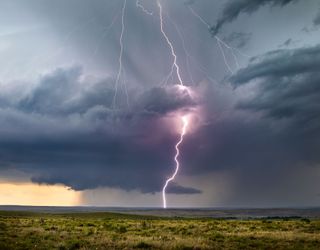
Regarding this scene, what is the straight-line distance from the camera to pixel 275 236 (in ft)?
89.6

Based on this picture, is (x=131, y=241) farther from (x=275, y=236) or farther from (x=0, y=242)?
(x=275, y=236)

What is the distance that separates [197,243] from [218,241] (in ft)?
9.30

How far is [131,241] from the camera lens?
78.5 ft

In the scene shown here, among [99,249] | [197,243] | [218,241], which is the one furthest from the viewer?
[218,241]

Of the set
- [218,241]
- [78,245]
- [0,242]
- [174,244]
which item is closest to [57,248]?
[78,245]

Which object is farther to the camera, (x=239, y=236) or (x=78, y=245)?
(x=239, y=236)

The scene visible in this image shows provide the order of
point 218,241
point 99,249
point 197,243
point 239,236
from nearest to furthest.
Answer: point 99,249 → point 197,243 → point 218,241 → point 239,236

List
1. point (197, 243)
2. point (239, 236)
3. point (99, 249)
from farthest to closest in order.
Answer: point (239, 236), point (197, 243), point (99, 249)

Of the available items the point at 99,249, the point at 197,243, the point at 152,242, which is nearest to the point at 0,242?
the point at 99,249

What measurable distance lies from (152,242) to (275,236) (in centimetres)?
887

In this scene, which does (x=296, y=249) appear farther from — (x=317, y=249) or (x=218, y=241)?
(x=218, y=241)

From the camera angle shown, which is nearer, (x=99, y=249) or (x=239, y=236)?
(x=99, y=249)

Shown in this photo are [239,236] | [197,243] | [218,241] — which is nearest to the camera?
[197,243]

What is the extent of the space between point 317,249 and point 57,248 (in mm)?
13760
